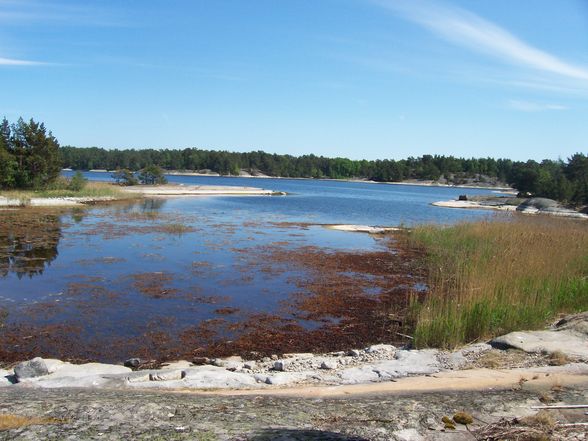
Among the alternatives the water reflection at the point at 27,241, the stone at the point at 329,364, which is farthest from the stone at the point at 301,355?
the water reflection at the point at 27,241

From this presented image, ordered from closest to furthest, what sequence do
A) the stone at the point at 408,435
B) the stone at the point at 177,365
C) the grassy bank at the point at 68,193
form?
1. the stone at the point at 408,435
2. the stone at the point at 177,365
3. the grassy bank at the point at 68,193

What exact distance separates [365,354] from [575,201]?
67.1 m

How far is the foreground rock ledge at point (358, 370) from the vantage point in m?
7.02

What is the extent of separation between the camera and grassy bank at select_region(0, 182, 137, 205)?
40406 millimetres

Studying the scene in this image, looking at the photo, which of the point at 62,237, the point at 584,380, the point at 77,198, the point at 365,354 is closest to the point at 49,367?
the point at 365,354

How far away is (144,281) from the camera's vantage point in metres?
16.0

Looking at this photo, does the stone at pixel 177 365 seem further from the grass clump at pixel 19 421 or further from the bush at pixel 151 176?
the bush at pixel 151 176

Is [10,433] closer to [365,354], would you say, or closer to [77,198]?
[365,354]

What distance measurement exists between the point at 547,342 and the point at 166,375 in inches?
243

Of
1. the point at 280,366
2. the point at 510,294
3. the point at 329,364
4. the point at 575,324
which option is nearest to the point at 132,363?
the point at 280,366

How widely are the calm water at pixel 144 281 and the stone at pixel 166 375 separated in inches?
82.4

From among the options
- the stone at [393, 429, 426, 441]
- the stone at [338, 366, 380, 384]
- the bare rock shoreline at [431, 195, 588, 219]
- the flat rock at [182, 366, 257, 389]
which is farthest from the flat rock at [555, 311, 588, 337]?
the bare rock shoreline at [431, 195, 588, 219]

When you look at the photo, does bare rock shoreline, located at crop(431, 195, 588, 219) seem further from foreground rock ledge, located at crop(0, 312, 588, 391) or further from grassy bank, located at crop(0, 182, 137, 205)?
foreground rock ledge, located at crop(0, 312, 588, 391)

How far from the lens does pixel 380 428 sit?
4.92 metres
